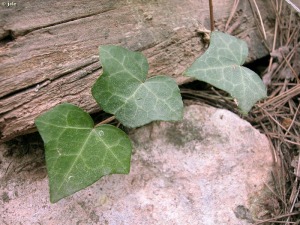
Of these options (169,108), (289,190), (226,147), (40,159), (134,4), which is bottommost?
(289,190)

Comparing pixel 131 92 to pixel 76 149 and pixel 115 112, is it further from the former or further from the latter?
pixel 76 149

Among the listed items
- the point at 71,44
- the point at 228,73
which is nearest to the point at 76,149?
the point at 71,44

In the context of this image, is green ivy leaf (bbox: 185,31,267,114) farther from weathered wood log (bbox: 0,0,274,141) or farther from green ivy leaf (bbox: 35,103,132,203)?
green ivy leaf (bbox: 35,103,132,203)

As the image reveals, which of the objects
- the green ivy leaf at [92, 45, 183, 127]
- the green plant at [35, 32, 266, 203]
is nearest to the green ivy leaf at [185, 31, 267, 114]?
the green plant at [35, 32, 266, 203]

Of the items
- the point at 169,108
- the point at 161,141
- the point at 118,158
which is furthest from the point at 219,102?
the point at 118,158

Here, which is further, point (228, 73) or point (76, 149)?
point (228, 73)

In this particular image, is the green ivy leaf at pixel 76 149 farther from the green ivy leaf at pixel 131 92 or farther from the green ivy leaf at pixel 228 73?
the green ivy leaf at pixel 228 73

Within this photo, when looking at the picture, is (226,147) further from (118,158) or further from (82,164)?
(82,164)
